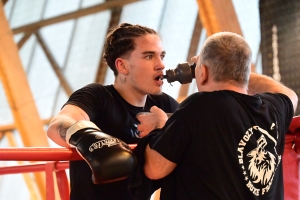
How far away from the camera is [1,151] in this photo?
1.27 m

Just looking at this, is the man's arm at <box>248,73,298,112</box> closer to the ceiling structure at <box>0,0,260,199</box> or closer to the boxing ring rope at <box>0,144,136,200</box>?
the boxing ring rope at <box>0,144,136,200</box>

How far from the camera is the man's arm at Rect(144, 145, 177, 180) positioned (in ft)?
4.17

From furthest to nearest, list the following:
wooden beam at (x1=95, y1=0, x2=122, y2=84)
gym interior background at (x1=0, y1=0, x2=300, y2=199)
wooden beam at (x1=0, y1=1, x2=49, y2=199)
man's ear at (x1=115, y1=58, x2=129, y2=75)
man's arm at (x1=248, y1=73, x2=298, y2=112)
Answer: wooden beam at (x1=95, y1=0, x2=122, y2=84)
wooden beam at (x1=0, y1=1, x2=49, y2=199)
gym interior background at (x1=0, y1=0, x2=300, y2=199)
man's ear at (x1=115, y1=58, x2=129, y2=75)
man's arm at (x1=248, y1=73, x2=298, y2=112)

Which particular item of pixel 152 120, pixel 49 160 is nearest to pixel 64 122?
pixel 49 160

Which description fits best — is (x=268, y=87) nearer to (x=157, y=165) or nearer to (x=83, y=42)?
(x=157, y=165)

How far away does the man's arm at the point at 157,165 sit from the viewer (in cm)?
127

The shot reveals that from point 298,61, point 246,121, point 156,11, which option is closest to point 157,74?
point 246,121

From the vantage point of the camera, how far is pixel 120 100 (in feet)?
6.09

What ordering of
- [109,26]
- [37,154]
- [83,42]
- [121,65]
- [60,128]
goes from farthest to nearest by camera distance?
1. [83,42]
2. [109,26]
3. [121,65]
4. [60,128]
5. [37,154]

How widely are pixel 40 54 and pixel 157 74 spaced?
6.57 metres

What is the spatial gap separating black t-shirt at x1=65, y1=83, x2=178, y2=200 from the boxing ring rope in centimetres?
11

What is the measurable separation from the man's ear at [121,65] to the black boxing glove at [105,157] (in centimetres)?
75

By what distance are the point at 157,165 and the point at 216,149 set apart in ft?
0.54

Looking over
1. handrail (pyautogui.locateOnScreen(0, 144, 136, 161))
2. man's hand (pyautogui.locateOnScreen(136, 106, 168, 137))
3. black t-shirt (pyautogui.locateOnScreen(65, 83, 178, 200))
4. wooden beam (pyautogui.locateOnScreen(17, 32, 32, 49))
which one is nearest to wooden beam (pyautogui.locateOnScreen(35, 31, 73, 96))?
wooden beam (pyautogui.locateOnScreen(17, 32, 32, 49))
